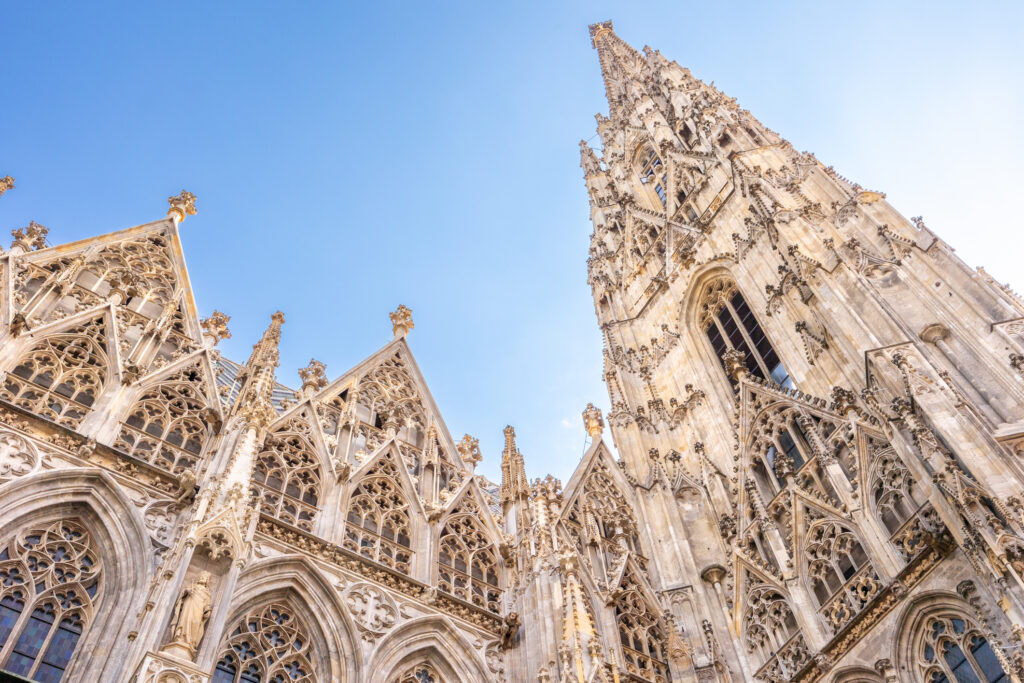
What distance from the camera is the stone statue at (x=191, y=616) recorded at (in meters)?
9.88

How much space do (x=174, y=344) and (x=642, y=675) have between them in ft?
30.6

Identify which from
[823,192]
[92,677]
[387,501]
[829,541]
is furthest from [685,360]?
[92,677]

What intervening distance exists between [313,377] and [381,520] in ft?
12.5

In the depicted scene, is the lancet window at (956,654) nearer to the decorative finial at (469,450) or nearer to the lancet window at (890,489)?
the lancet window at (890,489)

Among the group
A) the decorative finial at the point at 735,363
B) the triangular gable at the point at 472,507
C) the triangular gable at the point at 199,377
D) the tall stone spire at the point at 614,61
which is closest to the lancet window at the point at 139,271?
the triangular gable at the point at 199,377

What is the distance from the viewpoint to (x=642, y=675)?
14.4m

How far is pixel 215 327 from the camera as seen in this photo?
17.5 m

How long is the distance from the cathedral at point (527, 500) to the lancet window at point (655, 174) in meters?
9.35

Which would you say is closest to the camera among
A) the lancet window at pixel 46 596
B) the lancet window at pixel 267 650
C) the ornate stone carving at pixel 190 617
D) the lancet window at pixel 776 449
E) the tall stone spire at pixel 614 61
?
the ornate stone carving at pixel 190 617

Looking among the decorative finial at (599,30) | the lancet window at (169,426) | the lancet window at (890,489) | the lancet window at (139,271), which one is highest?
the decorative finial at (599,30)

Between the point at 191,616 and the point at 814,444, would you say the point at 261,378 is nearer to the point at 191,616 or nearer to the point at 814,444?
the point at 191,616

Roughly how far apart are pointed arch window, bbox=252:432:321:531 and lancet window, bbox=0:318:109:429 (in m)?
2.61

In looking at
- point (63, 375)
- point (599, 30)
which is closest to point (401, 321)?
point (63, 375)

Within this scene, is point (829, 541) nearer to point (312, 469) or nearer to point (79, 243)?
point (312, 469)
